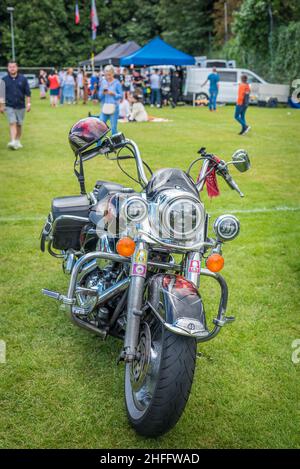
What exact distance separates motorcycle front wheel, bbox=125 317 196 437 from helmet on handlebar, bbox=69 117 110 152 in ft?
4.56

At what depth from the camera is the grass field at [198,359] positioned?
10.1 ft

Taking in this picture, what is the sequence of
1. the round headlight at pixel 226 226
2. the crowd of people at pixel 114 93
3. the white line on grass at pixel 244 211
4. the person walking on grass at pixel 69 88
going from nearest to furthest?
the round headlight at pixel 226 226 → the white line on grass at pixel 244 211 → the crowd of people at pixel 114 93 → the person walking on grass at pixel 69 88

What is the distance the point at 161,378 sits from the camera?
8.82 ft

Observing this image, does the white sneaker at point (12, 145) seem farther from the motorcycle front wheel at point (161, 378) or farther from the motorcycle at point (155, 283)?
the motorcycle front wheel at point (161, 378)

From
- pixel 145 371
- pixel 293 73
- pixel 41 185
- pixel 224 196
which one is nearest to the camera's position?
pixel 145 371

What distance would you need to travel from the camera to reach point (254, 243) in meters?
6.41

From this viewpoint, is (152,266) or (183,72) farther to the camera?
(183,72)

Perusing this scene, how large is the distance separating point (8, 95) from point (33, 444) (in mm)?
10164

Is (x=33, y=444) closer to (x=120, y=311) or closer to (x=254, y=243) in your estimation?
(x=120, y=311)

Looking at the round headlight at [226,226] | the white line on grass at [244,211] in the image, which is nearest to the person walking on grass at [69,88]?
the white line on grass at [244,211]

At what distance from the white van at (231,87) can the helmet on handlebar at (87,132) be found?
26097 millimetres

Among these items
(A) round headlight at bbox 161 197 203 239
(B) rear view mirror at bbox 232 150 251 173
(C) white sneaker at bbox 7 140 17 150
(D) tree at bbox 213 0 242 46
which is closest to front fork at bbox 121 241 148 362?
(A) round headlight at bbox 161 197 203 239

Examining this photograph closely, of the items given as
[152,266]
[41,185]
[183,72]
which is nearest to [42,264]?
[152,266]

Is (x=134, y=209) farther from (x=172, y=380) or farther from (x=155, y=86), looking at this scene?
(x=155, y=86)
